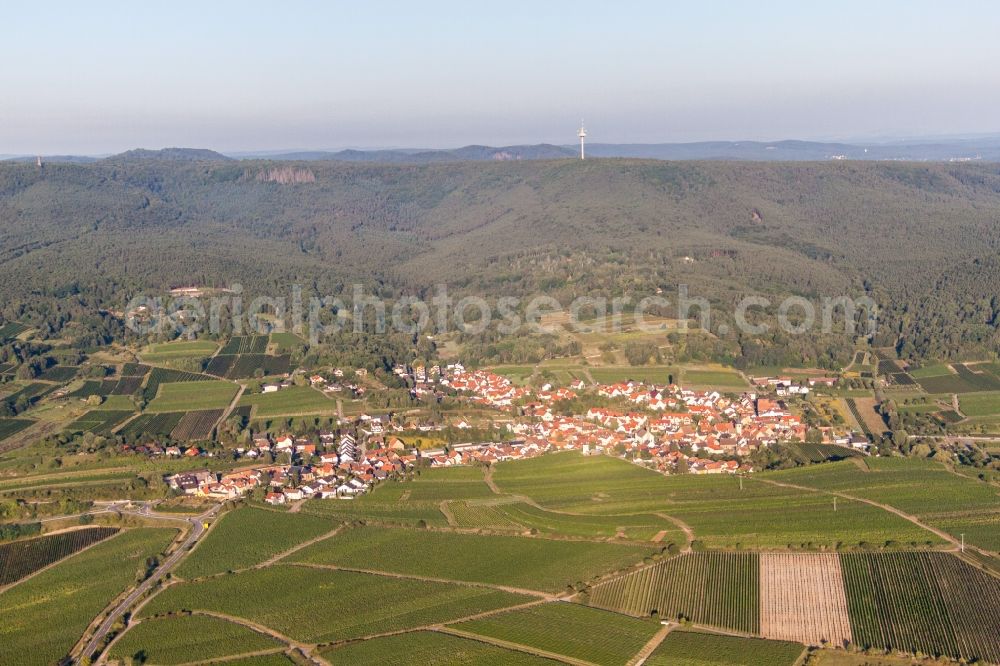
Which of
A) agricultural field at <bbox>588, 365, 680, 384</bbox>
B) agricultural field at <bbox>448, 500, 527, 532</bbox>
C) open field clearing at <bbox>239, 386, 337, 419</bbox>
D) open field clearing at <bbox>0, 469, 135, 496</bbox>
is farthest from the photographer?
agricultural field at <bbox>588, 365, 680, 384</bbox>

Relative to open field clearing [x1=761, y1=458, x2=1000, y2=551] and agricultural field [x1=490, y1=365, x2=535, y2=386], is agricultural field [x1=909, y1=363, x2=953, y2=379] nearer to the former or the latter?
open field clearing [x1=761, y1=458, x2=1000, y2=551]

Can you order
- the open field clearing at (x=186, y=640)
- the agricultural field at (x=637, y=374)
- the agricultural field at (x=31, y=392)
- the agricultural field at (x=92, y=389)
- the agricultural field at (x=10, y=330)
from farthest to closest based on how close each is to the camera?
1. the agricultural field at (x=10, y=330)
2. the agricultural field at (x=92, y=389)
3. the agricultural field at (x=637, y=374)
4. the agricultural field at (x=31, y=392)
5. the open field clearing at (x=186, y=640)

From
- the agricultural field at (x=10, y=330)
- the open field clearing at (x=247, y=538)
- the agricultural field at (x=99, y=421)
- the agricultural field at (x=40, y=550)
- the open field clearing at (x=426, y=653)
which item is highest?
the agricultural field at (x=10, y=330)

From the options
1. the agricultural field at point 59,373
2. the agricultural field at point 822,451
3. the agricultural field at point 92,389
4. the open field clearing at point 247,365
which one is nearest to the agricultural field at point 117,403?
the agricultural field at point 92,389

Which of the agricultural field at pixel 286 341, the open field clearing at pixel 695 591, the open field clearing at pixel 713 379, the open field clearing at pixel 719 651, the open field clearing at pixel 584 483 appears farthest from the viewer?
A: the agricultural field at pixel 286 341

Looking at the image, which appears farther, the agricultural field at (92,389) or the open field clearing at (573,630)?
the agricultural field at (92,389)

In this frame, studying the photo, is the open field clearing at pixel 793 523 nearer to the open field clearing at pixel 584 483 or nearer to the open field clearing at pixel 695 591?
the open field clearing at pixel 695 591

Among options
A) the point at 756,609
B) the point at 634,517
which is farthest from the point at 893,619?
the point at 634,517

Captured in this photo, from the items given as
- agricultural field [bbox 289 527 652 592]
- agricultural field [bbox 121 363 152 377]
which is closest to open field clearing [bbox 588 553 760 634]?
agricultural field [bbox 289 527 652 592]
